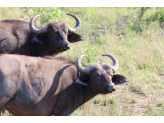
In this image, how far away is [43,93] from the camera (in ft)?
17.5

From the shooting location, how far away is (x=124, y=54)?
977 cm

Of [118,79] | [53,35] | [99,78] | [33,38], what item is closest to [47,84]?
[99,78]

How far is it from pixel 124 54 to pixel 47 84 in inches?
199

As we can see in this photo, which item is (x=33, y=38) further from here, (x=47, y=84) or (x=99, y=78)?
(x=99, y=78)

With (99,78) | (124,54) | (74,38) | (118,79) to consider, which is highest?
(74,38)

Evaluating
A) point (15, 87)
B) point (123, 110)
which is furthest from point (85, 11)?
point (15, 87)

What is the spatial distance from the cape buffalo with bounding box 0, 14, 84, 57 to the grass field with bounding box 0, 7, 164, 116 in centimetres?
96

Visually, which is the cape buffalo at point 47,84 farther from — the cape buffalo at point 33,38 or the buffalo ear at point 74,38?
the buffalo ear at point 74,38

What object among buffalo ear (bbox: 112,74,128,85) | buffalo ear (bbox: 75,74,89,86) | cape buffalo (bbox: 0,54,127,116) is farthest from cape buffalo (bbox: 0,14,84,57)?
buffalo ear (bbox: 112,74,128,85)

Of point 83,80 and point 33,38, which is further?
point 33,38

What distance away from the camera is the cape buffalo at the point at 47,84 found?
5.07 metres

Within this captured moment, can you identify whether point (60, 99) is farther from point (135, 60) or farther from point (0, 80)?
→ point (135, 60)

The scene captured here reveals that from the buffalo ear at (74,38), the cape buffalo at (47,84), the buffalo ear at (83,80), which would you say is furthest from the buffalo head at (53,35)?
the buffalo ear at (83,80)

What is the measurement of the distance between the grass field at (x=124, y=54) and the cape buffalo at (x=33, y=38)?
0.96m
